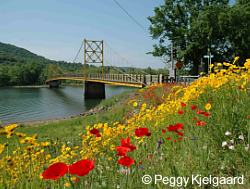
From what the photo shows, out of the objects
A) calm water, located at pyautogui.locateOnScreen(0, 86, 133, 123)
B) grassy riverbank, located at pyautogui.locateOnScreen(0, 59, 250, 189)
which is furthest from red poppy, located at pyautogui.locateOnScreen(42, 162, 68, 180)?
calm water, located at pyautogui.locateOnScreen(0, 86, 133, 123)

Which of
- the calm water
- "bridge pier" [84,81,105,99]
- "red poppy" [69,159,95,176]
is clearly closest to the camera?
"red poppy" [69,159,95,176]

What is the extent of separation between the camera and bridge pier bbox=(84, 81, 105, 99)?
54.5m

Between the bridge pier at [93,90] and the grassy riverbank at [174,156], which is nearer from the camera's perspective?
the grassy riverbank at [174,156]

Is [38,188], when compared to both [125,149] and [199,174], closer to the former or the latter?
[125,149]

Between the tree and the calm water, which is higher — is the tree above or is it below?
above

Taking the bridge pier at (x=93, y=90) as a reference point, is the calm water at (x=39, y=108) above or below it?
below

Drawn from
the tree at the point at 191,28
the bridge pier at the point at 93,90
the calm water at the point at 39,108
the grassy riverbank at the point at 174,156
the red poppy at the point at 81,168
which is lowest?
the calm water at the point at 39,108

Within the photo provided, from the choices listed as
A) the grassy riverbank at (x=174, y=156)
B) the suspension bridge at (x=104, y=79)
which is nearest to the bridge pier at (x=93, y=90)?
the suspension bridge at (x=104, y=79)

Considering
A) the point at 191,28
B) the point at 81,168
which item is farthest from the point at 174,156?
the point at 191,28

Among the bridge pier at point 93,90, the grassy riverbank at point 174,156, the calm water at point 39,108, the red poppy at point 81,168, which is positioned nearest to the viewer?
the red poppy at point 81,168

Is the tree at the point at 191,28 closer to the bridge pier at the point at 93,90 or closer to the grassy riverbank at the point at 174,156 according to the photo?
the bridge pier at the point at 93,90

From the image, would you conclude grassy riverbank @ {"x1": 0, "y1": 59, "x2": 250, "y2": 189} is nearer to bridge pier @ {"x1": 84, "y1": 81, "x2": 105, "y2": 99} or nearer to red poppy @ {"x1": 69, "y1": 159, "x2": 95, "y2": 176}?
red poppy @ {"x1": 69, "y1": 159, "x2": 95, "y2": 176}

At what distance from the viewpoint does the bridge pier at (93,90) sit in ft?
179

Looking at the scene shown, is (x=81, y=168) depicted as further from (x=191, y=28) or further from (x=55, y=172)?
(x=191, y=28)
